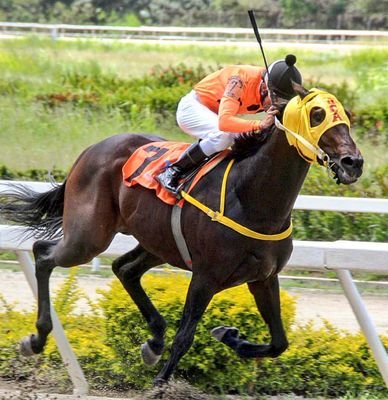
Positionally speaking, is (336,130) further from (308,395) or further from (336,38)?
(336,38)

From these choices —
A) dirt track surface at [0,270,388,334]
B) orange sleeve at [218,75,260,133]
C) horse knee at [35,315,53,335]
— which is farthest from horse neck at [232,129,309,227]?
dirt track surface at [0,270,388,334]

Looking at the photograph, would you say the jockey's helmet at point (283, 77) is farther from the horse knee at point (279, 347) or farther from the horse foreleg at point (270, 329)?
the horse knee at point (279, 347)

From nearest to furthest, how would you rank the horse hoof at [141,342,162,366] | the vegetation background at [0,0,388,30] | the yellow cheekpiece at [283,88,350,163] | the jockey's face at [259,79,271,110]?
the yellow cheekpiece at [283,88,350,163], the jockey's face at [259,79,271,110], the horse hoof at [141,342,162,366], the vegetation background at [0,0,388,30]

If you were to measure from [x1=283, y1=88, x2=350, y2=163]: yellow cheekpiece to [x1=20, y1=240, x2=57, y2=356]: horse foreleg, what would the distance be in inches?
67.9

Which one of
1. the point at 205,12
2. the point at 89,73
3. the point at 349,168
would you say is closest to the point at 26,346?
the point at 349,168

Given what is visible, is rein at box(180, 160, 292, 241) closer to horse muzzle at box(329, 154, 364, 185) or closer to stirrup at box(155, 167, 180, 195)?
stirrup at box(155, 167, 180, 195)

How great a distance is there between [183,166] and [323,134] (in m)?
0.90

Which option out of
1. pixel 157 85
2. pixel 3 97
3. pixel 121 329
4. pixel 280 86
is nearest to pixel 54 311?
pixel 121 329

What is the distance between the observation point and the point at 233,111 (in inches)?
178

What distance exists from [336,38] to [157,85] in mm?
7793

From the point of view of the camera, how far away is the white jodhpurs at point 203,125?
4707 millimetres

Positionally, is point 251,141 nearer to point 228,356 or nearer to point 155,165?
point 155,165

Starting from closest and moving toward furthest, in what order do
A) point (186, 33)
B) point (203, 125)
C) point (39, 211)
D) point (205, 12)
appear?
point (203, 125) < point (39, 211) < point (186, 33) < point (205, 12)

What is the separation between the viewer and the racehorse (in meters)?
4.21
